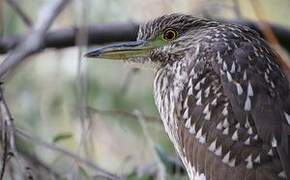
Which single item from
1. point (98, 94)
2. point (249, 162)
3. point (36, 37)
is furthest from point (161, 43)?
point (36, 37)

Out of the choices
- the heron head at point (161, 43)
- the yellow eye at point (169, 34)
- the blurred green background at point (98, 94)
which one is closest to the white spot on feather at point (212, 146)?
the heron head at point (161, 43)

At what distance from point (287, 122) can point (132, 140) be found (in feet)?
6.71

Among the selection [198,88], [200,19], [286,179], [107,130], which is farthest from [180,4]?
[286,179]

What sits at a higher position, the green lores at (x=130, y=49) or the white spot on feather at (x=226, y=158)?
the green lores at (x=130, y=49)

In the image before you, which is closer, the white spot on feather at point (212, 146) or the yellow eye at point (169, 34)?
the white spot on feather at point (212, 146)

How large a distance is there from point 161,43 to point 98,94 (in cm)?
141

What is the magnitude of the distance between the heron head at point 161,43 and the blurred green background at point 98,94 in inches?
22.8

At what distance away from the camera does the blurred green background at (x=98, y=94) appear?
4.86 m

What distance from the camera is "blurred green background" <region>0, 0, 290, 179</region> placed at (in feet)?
15.9

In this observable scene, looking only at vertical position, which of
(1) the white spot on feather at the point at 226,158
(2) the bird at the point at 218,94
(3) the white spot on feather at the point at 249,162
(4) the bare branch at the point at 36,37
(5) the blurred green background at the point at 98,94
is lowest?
(5) the blurred green background at the point at 98,94

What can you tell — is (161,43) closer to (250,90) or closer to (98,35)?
(250,90)

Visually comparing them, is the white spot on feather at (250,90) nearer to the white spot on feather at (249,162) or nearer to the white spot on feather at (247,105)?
the white spot on feather at (247,105)

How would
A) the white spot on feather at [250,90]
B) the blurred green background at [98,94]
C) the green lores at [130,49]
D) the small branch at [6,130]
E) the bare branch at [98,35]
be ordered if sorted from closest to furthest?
the small branch at [6,130] → the white spot on feather at [250,90] → the green lores at [130,49] → the bare branch at [98,35] → the blurred green background at [98,94]

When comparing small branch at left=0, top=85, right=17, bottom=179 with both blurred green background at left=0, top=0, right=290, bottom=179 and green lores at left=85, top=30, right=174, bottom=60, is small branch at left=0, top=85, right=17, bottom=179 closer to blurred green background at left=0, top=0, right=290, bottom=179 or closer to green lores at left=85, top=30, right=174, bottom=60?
green lores at left=85, top=30, right=174, bottom=60
